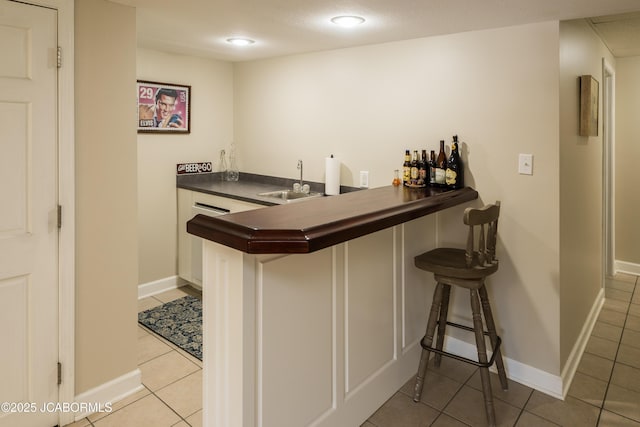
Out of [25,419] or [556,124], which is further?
[556,124]

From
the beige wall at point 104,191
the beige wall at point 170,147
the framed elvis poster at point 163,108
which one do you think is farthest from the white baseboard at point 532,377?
the framed elvis poster at point 163,108

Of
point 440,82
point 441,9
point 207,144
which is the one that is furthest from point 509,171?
point 207,144

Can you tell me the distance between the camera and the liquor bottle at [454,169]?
2559 millimetres

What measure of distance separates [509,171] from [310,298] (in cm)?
146

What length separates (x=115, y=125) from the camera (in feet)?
7.23

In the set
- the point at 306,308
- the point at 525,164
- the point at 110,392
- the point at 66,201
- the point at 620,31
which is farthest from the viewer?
the point at 620,31

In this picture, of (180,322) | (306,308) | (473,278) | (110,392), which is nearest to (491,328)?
(473,278)

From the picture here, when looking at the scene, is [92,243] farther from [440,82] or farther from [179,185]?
[440,82]

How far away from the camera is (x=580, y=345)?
2.83 meters

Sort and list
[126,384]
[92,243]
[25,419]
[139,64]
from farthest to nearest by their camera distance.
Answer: [139,64] → [126,384] → [92,243] → [25,419]

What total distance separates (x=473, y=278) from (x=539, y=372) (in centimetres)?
85

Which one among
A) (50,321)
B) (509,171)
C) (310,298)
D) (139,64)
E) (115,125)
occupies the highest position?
(139,64)

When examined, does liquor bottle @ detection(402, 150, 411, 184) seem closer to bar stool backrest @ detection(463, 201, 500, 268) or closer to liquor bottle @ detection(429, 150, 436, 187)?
liquor bottle @ detection(429, 150, 436, 187)

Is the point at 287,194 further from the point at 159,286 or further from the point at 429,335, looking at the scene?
the point at 429,335
